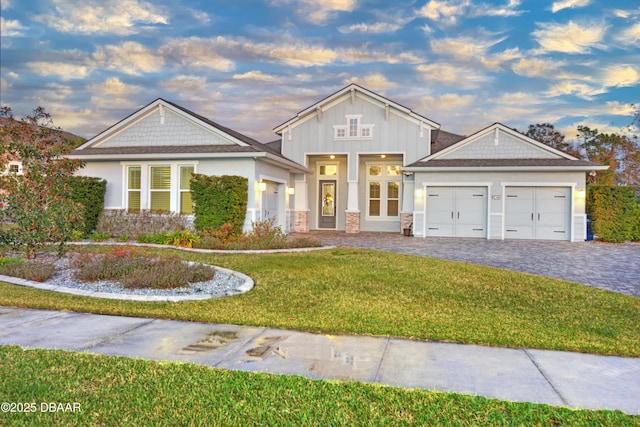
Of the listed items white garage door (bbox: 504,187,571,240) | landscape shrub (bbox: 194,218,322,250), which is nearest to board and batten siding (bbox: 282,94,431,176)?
white garage door (bbox: 504,187,571,240)

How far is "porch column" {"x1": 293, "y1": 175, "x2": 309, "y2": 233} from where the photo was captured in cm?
2078

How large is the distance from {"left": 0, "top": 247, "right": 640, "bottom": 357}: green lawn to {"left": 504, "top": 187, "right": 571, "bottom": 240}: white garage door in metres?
10.4

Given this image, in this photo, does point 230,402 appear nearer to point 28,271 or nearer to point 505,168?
point 28,271

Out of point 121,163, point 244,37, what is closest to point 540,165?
point 244,37

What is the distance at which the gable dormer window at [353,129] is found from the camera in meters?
19.8

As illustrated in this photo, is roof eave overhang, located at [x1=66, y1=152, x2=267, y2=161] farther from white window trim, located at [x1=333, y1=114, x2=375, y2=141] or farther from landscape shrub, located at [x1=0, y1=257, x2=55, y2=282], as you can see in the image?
landscape shrub, located at [x1=0, y1=257, x2=55, y2=282]

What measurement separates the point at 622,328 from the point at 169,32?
16.0 metres

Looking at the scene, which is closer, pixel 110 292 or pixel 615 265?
pixel 110 292

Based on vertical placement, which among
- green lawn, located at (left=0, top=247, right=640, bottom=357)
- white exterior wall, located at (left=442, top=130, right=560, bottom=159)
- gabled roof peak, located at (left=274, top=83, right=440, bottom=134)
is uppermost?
gabled roof peak, located at (left=274, top=83, right=440, bottom=134)

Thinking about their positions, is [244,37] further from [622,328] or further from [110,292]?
[622,328]

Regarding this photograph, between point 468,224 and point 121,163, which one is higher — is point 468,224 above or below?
below

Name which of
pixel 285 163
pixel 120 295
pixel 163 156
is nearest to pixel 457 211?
pixel 285 163

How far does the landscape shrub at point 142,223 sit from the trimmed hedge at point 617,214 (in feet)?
55.5

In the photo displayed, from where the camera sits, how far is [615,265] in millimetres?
10711
